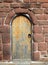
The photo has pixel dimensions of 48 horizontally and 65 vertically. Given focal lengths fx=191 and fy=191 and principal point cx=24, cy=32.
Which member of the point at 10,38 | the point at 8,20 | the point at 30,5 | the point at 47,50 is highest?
the point at 30,5

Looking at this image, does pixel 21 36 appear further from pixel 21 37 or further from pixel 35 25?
pixel 35 25

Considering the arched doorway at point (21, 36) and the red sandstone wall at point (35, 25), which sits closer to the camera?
the red sandstone wall at point (35, 25)

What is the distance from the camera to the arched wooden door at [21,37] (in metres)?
5.90

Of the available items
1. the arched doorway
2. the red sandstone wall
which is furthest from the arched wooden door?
the red sandstone wall

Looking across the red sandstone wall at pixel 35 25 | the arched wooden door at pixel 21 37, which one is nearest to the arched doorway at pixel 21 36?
the arched wooden door at pixel 21 37

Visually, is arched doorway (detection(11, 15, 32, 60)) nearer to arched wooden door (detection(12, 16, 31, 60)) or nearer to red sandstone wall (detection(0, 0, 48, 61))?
arched wooden door (detection(12, 16, 31, 60))

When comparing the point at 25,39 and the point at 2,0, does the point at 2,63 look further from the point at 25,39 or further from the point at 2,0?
the point at 2,0

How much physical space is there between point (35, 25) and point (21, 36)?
55 centimetres

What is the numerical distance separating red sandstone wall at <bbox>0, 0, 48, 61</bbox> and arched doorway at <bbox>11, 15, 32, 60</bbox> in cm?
20

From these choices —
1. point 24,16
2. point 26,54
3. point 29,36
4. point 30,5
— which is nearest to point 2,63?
point 26,54

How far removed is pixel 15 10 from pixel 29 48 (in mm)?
1256

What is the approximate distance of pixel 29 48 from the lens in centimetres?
597

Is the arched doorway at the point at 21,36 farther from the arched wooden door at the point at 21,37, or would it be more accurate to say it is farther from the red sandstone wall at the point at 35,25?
the red sandstone wall at the point at 35,25

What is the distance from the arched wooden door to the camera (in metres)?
5.90
